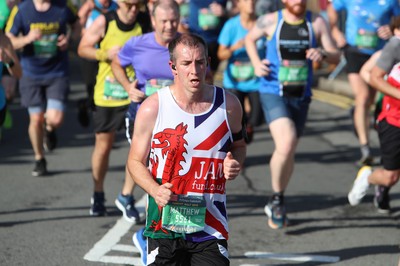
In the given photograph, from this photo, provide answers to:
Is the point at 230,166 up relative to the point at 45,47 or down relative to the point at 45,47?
up

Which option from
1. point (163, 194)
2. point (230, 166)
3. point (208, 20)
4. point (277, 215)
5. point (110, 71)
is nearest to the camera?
point (163, 194)

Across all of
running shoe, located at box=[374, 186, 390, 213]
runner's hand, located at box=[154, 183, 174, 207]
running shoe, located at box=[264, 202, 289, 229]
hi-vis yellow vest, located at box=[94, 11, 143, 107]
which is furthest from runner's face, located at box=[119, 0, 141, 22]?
runner's hand, located at box=[154, 183, 174, 207]

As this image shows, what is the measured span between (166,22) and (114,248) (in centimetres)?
176

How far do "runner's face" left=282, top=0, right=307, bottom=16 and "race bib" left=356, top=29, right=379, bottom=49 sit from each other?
2785mm

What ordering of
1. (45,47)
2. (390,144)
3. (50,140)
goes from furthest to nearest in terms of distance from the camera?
(50,140) → (45,47) → (390,144)

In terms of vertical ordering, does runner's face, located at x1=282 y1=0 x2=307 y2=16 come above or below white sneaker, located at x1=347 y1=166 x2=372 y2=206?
above

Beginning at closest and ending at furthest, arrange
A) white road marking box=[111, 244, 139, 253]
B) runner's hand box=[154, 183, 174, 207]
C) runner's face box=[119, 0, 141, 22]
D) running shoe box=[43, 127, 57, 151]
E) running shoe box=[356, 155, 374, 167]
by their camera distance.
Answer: runner's hand box=[154, 183, 174, 207] < white road marking box=[111, 244, 139, 253] < runner's face box=[119, 0, 141, 22] < running shoe box=[356, 155, 374, 167] < running shoe box=[43, 127, 57, 151]

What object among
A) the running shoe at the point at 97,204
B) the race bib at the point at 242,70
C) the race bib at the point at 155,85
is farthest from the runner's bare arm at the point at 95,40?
the race bib at the point at 242,70

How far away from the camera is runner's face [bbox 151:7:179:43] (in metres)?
7.18

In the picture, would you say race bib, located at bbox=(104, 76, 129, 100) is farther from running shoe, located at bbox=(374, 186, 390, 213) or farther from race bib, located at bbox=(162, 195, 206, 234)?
race bib, located at bbox=(162, 195, 206, 234)

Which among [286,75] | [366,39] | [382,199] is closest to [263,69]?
[286,75]

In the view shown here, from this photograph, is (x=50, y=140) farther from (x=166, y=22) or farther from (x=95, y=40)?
(x=166, y=22)

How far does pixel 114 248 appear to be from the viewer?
295 inches

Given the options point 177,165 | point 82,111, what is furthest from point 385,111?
point 82,111
